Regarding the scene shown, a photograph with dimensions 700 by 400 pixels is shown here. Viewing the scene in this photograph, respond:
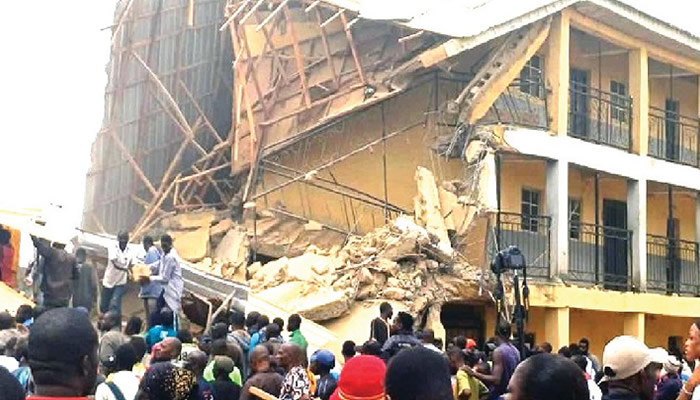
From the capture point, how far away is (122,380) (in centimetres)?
637

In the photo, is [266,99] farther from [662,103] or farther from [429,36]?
[662,103]

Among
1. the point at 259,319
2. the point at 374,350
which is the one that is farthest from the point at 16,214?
the point at 374,350

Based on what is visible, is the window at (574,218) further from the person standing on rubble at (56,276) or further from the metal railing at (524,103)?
the person standing on rubble at (56,276)

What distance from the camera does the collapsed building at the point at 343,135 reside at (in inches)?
738

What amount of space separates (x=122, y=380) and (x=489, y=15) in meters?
14.1

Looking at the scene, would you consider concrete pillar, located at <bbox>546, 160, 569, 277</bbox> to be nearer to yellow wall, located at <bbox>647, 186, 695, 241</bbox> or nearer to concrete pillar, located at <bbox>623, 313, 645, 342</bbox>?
concrete pillar, located at <bbox>623, 313, 645, 342</bbox>

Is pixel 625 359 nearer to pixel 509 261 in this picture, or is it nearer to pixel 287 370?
pixel 287 370

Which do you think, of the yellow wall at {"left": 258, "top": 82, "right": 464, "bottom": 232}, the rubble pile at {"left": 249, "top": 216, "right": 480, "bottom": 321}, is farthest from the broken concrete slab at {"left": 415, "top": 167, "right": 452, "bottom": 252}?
the yellow wall at {"left": 258, "top": 82, "right": 464, "bottom": 232}

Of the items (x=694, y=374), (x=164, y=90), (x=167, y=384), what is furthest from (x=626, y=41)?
(x=167, y=384)

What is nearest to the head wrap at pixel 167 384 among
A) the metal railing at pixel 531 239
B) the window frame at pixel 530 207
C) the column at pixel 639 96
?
the metal railing at pixel 531 239

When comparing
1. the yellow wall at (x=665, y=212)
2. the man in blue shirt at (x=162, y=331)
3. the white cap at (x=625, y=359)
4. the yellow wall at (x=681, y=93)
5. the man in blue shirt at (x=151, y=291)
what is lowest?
the white cap at (x=625, y=359)

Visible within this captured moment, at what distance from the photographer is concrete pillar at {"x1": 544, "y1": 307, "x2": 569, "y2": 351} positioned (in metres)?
20.0

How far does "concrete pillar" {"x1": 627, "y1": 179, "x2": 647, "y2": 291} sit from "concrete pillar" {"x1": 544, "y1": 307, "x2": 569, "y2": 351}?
3.14m

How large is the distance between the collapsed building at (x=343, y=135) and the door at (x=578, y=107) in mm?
848
